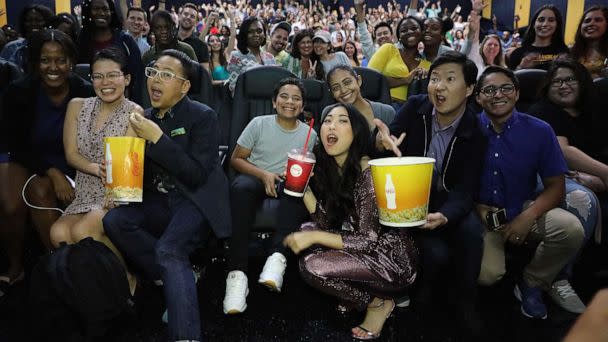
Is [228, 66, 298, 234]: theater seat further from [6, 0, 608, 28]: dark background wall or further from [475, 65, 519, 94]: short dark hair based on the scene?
[6, 0, 608, 28]: dark background wall

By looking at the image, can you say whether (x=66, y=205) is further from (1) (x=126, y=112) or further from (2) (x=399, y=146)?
(2) (x=399, y=146)

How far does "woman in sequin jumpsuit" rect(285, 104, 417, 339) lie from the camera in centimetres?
174

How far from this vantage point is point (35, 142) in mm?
2182

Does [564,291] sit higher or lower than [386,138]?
lower

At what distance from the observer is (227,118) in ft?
9.30

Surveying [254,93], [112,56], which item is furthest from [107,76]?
[254,93]

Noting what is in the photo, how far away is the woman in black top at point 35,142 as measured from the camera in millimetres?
2160

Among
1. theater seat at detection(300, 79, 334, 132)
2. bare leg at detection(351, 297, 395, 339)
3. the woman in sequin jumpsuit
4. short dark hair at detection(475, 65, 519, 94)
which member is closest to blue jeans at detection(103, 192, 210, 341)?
the woman in sequin jumpsuit

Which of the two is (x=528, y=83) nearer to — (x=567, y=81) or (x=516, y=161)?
(x=567, y=81)

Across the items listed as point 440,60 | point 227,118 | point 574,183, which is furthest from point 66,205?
point 574,183

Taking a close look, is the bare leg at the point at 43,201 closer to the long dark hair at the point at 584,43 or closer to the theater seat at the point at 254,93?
the theater seat at the point at 254,93

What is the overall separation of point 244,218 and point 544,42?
2520 millimetres

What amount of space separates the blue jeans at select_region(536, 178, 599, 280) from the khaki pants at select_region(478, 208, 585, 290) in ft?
0.33

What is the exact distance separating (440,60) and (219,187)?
3.51 ft
